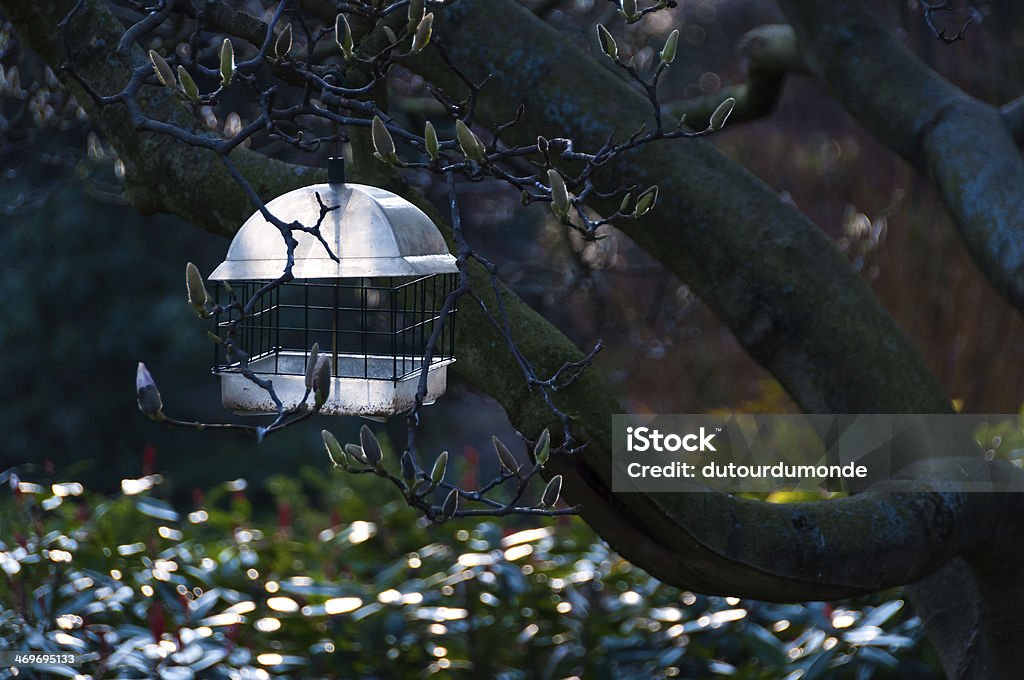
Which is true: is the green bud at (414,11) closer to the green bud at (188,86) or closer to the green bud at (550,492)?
the green bud at (188,86)

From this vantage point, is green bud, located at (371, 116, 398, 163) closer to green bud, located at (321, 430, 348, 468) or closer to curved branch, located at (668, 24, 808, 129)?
green bud, located at (321, 430, 348, 468)

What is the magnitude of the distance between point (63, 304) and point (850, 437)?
9.25m

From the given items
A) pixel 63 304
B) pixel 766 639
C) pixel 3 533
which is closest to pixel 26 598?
pixel 3 533

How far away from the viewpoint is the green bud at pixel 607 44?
1.48m

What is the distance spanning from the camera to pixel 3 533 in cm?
333

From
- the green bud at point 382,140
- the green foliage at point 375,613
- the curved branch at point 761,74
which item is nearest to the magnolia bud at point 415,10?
the green bud at point 382,140

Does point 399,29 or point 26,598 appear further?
point 26,598

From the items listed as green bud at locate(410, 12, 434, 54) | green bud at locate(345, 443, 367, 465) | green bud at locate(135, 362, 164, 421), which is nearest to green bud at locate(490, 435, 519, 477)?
green bud at locate(345, 443, 367, 465)

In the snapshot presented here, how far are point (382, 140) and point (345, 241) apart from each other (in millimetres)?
208

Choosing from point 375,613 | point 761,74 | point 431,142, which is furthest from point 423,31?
point 761,74

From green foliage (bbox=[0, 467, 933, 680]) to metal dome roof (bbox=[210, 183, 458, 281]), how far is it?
153 cm

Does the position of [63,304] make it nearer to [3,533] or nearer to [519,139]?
[3,533]

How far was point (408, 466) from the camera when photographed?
1.22 m

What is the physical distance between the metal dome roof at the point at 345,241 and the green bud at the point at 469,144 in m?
0.20
